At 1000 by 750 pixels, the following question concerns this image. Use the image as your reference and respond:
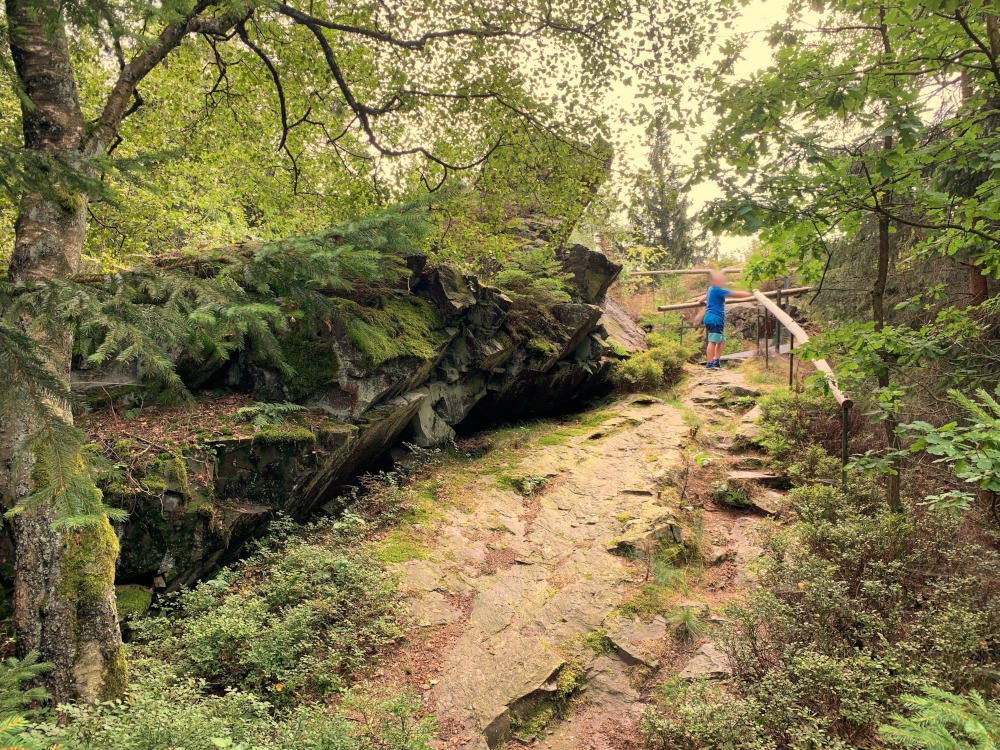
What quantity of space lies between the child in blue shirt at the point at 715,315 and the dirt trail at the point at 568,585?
14.2ft

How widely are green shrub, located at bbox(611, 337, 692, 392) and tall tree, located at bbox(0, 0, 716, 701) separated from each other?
6.42 meters

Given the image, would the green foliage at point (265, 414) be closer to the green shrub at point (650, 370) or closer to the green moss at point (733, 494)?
the green moss at point (733, 494)

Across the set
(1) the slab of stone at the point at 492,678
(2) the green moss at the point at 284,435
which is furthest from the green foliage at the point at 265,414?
(1) the slab of stone at the point at 492,678

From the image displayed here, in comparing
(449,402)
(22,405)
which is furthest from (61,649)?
(449,402)

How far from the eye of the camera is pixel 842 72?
4824mm

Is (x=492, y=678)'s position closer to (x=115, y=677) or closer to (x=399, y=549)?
(x=399, y=549)

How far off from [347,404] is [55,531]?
160 inches

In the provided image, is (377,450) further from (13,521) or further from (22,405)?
(22,405)

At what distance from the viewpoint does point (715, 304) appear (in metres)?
13.5

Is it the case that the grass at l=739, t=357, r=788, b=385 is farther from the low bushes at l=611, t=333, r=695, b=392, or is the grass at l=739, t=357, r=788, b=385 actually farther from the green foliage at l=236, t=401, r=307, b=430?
the green foliage at l=236, t=401, r=307, b=430

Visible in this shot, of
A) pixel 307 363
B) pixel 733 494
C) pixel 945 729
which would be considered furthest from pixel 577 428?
pixel 945 729

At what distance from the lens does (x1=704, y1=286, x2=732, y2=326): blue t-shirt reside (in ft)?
44.0

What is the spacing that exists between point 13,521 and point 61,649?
117 centimetres

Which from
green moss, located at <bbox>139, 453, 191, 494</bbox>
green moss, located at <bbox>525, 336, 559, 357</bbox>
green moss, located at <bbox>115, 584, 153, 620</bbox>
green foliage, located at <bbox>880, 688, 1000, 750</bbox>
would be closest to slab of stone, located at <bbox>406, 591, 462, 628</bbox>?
green moss, located at <bbox>115, 584, 153, 620</bbox>
